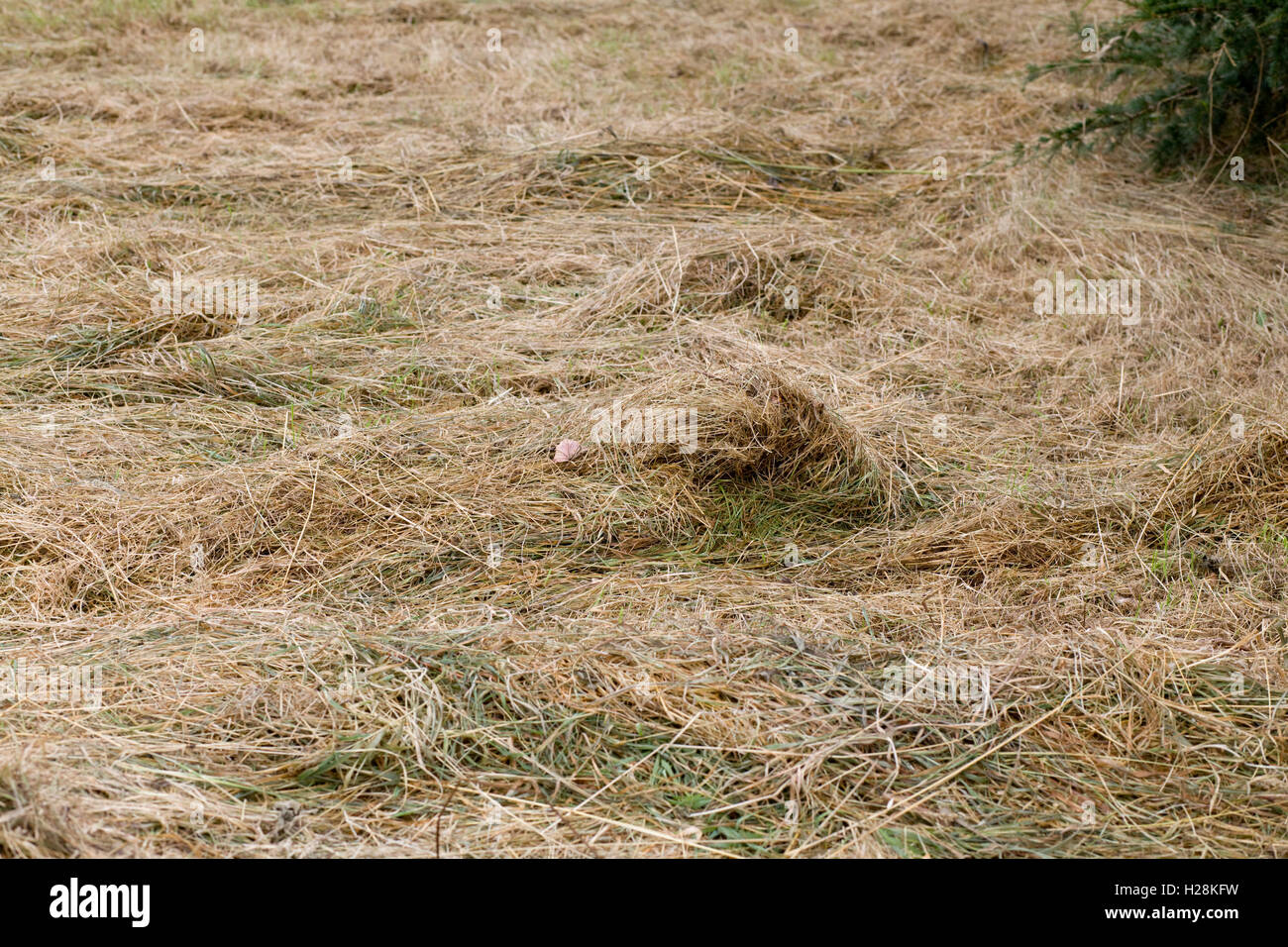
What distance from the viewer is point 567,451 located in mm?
3428

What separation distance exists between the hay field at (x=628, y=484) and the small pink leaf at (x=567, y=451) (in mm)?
32

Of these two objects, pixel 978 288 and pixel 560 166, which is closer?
pixel 978 288

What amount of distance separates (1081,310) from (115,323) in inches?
139

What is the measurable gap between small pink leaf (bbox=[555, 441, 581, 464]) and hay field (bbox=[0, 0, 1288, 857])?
0.03 m

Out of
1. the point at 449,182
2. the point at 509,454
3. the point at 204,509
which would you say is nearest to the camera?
the point at 204,509

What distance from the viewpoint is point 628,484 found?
3.33m

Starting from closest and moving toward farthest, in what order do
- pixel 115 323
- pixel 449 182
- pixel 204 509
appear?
pixel 204 509 → pixel 115 323 → pixel 449 182

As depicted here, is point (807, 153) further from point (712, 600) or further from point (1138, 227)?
point (712, 600)

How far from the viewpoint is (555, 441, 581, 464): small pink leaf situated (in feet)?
11.2

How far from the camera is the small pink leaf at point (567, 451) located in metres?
3.42

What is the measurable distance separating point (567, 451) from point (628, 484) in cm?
22

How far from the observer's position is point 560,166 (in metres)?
5.69
